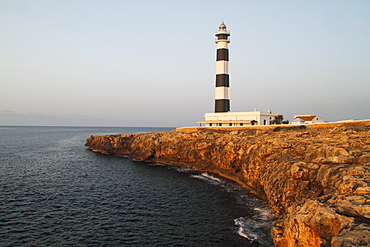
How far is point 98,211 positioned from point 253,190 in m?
21.0

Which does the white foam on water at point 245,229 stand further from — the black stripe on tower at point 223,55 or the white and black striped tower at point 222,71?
the black stripe on tower at point 223,55

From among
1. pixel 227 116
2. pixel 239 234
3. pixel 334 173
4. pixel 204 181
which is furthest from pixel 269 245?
pixel 227 116

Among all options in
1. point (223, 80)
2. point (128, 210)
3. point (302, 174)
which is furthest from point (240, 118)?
point (128, 210)

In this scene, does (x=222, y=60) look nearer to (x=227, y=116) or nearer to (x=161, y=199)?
(x=227, y=116)

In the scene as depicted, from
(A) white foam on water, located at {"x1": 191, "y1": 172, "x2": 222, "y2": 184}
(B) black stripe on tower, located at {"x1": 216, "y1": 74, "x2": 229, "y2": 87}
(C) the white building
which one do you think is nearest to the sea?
(A) white foam on water, located at {"x1": 191, "y1": 172, "x2": 222, "y2": 184}

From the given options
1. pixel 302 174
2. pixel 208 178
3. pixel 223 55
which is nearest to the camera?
pixel 302 174

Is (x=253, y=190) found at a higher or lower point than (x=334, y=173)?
lower

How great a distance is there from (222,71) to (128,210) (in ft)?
174

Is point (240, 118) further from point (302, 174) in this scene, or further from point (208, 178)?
point (302, 174)

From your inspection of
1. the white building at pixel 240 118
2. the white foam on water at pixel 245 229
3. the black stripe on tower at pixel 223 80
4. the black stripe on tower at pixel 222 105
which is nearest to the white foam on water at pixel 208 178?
the white foam on water at pixel 245 229

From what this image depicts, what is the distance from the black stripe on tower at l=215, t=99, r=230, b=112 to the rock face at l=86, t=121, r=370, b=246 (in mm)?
15034

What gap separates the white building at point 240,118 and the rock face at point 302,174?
1072 cm

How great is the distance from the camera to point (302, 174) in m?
26.1

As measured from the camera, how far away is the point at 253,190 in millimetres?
37969
